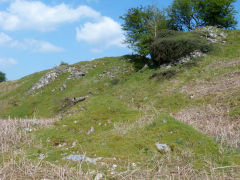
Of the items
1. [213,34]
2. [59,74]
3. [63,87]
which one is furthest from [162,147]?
[59,74]

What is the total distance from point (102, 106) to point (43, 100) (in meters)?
15.6

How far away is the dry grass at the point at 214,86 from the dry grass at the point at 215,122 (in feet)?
8.53

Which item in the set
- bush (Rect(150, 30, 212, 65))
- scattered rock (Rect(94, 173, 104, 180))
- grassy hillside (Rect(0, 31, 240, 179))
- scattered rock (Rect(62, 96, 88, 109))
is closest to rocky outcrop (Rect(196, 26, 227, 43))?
grassy hillside (Rect(0, 31, 240, 179))

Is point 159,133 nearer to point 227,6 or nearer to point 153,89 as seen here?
point 153,89

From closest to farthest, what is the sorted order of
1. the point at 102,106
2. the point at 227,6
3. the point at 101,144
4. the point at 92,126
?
the point at 101,144, the point at 92,126, the point at 102,106, the point at 227,6

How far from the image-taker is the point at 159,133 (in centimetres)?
923

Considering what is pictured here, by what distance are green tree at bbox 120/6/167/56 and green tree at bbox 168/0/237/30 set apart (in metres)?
12.1

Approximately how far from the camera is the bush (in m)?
24.2

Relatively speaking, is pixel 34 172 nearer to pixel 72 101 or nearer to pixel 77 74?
pixel 72 101

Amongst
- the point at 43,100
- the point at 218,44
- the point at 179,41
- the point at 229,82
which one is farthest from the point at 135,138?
the point at 43,100

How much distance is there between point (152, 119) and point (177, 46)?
1568 cm

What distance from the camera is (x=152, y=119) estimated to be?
11.1 m

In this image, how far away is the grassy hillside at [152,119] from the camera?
6848mm

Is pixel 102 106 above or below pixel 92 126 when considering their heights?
above
